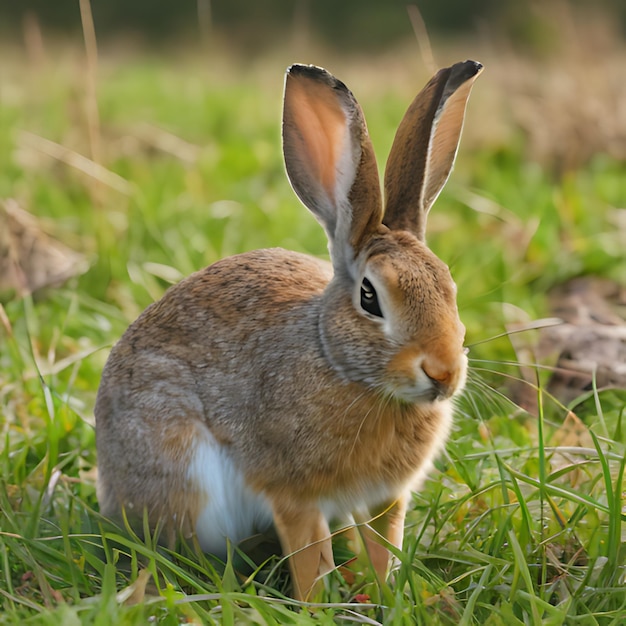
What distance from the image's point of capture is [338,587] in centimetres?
317

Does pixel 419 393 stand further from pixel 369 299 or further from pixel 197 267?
pixel 197 267

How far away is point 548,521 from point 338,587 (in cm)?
72

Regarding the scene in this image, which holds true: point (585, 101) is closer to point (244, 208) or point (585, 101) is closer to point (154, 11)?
point (244, 208)

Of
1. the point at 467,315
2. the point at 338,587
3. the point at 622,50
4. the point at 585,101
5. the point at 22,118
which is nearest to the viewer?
the point at 338,587

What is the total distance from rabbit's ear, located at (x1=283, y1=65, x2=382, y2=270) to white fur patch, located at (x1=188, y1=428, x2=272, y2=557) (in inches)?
30.6

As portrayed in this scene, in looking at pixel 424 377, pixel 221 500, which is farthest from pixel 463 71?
pixel 221 500

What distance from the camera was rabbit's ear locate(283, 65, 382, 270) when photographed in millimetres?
3262

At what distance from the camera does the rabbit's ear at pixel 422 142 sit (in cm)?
330

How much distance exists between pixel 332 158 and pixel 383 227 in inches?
12.7

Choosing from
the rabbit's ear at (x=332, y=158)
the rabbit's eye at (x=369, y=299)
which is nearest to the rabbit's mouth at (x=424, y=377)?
the rabbit's eye at (x=369, y=299)

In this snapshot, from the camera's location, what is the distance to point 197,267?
5.52 metres

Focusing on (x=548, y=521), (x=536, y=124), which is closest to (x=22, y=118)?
(x=536, y=124)

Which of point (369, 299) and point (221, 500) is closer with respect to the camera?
point (369, 299)

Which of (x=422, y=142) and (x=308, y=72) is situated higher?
(x=308, y=72)
